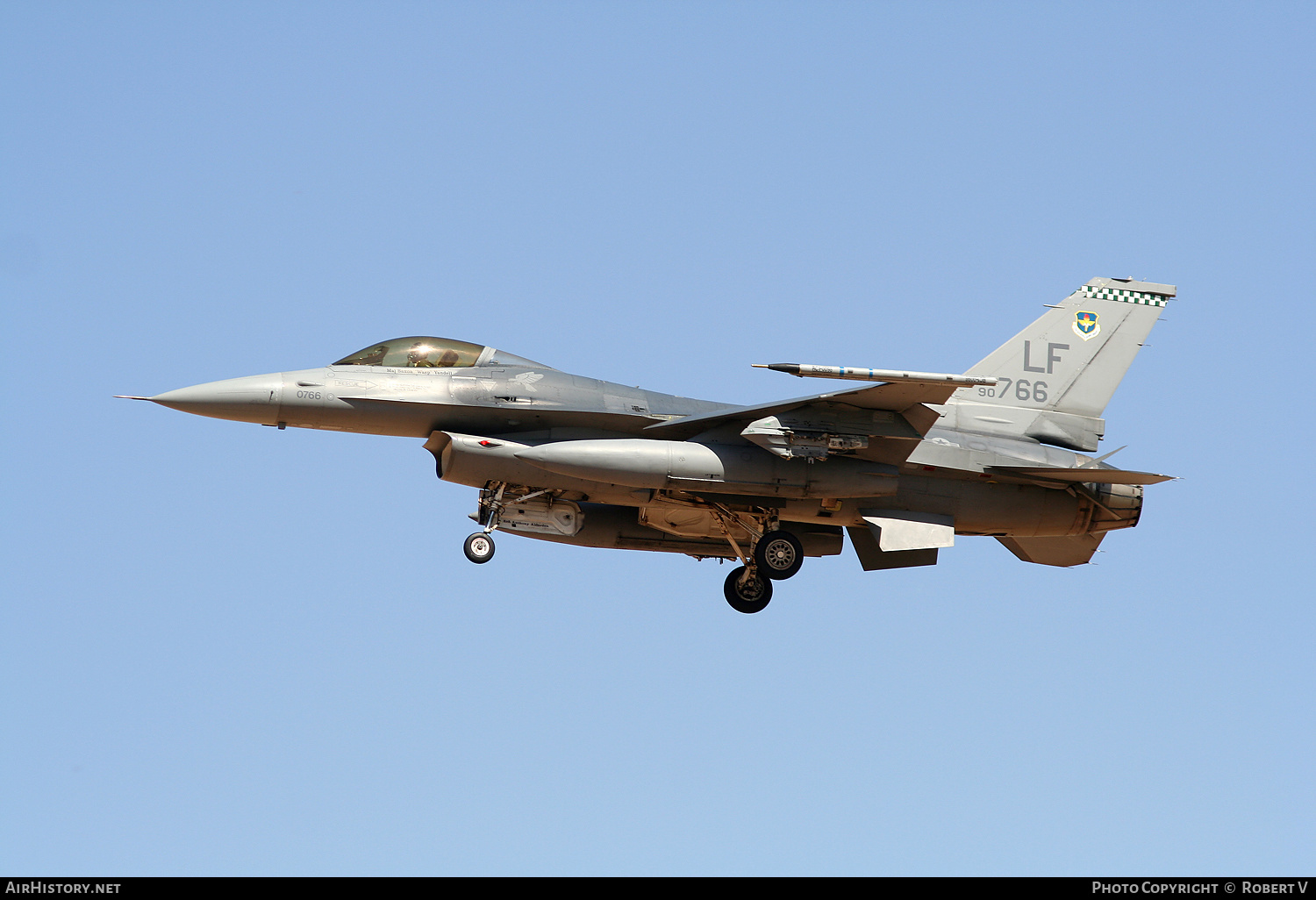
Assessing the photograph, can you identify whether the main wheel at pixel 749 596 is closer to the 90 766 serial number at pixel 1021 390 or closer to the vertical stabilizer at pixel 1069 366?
the vertical stabilizer at pixel 1069 366

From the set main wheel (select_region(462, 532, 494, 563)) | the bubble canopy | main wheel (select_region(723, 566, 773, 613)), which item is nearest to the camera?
main wheel (select_region(462, 532, 494, 563))

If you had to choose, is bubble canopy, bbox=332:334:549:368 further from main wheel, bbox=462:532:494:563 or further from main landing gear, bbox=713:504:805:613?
main landing gear, bbox=713:504:805:613

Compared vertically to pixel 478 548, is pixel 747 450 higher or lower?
higher

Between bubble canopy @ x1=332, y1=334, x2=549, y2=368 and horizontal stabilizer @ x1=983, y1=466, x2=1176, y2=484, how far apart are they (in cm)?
648

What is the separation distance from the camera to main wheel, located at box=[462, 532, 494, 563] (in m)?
17.8

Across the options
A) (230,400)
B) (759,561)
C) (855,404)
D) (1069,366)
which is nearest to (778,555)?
(759,561)

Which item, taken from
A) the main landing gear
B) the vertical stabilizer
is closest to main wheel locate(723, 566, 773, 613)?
the main landing gear

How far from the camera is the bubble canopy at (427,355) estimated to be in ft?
61.0

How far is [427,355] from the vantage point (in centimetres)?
1867

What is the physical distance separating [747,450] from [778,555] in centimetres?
176

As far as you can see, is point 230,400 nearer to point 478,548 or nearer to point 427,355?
point 427,355
